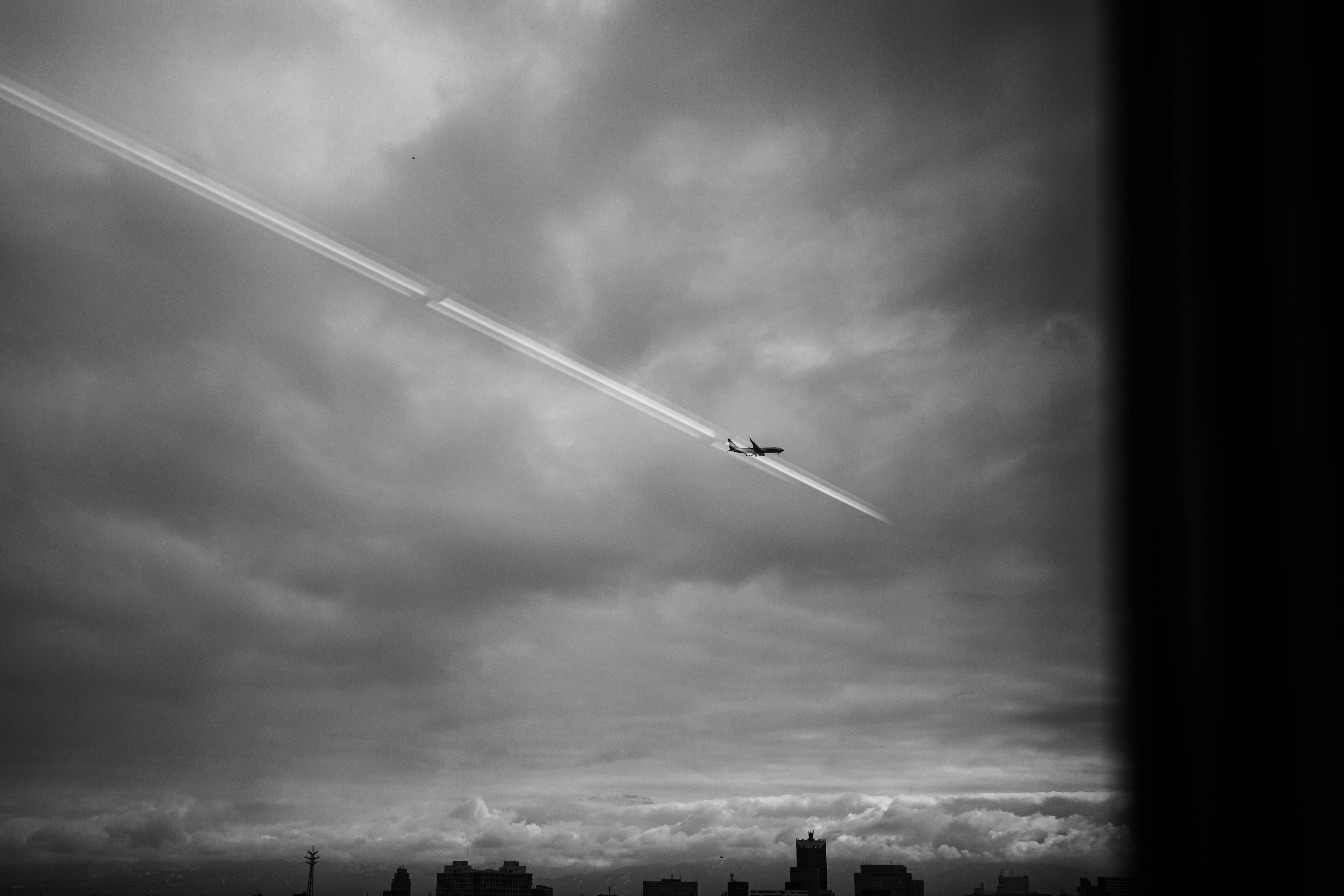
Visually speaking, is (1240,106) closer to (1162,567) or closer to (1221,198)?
(1221,198)

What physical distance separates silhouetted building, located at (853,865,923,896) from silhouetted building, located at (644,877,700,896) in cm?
1851

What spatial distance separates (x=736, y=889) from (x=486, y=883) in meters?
31.0

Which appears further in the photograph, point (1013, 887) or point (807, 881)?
point (807, 881)

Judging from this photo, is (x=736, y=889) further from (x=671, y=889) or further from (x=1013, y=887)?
(x=1013, y=887)

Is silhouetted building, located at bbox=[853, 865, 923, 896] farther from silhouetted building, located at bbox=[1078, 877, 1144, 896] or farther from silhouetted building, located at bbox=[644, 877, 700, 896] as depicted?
silhouetted building, located at bbox=[1078, 877, 1144, 896]

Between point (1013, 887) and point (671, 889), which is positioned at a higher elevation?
point (1013, 887)

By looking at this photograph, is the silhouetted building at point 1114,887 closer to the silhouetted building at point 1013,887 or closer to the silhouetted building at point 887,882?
the silhouetted building at point 1013,887

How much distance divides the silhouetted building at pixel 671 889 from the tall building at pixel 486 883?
39.8 ft

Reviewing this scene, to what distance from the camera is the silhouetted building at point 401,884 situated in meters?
75.6

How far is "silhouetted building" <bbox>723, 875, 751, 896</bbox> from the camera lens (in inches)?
2879

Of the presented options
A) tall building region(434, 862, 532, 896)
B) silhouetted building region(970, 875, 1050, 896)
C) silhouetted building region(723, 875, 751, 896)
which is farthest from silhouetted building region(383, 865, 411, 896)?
silhouetted building region(970, 875, 1050, 896)

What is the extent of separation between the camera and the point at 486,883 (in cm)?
9281

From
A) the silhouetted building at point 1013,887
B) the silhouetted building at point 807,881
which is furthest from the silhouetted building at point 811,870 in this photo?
the silhouetted building at point 1013,887

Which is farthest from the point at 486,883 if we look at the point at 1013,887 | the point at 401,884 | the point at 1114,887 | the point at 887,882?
the point at 1114,887
